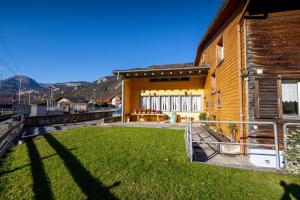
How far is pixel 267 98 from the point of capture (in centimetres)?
570

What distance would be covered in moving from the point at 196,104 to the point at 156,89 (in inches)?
117

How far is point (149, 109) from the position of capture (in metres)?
13.4

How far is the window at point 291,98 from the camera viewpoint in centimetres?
576

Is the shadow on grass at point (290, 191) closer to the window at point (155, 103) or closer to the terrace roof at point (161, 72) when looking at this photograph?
the terrace roof at point (161, 72)

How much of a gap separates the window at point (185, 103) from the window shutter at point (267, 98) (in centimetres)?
738

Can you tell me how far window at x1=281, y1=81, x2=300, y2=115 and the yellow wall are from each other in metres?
7.18

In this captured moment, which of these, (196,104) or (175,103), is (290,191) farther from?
(175,103)

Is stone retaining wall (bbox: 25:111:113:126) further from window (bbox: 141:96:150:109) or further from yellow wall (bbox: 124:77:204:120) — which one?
window (bbox: 141:96:150:109)

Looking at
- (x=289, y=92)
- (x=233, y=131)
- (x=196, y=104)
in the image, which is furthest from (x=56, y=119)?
(x=289, y=92)

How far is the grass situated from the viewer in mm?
3637

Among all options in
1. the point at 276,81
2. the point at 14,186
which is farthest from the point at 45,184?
the point at 276,81

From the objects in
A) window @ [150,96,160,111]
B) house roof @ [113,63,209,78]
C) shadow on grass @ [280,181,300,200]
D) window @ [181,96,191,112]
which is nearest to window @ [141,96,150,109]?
window @ [150,96,160,111]

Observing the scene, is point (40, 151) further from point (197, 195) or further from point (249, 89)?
point (249, 89)

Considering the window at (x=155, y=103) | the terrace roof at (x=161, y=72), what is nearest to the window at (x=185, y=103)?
the terrace roof at (x=161, y=72)
